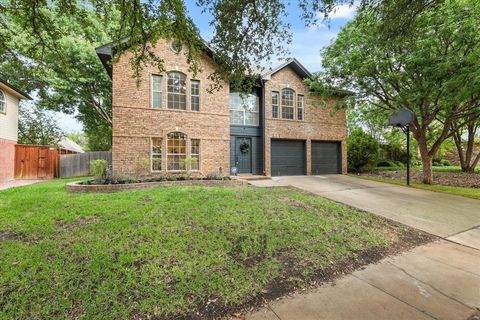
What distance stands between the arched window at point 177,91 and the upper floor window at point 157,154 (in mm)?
1718

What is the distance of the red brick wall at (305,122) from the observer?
1249cm

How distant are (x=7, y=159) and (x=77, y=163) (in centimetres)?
317

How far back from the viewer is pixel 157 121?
10.3 metres

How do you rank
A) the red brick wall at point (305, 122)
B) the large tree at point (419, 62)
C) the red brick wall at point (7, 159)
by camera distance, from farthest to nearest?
1. the red brick wall at point (305, 122)
2. the red brick wall at point (7, 159)
3. the large tree at point (419, 62)

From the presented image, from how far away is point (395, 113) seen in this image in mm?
10430

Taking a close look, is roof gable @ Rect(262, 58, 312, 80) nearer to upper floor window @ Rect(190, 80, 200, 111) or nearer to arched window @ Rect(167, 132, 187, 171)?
upper floor window @ Rect(190, 80, 200, 111)

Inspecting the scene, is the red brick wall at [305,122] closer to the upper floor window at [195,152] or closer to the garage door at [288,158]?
the garage door at [288,158]

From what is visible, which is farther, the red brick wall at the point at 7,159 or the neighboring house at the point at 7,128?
the neighboring house at the point at 7,128

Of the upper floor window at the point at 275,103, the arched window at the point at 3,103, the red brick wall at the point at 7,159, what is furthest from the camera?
the upper floor window at the point at 275,103

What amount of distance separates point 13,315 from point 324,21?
6.35 metres

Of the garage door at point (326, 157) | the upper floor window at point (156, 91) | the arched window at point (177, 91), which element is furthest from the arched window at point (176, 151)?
the garage door at point (326, 157)

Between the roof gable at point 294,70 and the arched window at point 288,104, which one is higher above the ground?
the roof gable at point 294,70

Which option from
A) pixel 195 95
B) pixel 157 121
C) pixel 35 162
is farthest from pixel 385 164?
pixel 35 162

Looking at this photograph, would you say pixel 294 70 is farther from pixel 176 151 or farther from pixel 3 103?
pixel 3 103
